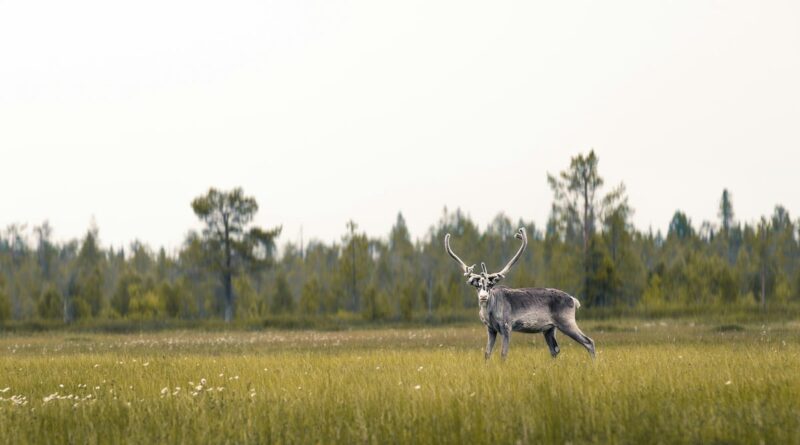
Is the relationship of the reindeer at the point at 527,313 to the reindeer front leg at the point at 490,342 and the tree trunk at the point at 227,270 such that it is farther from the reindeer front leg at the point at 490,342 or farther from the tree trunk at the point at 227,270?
the tree trunk at the point at 227,270

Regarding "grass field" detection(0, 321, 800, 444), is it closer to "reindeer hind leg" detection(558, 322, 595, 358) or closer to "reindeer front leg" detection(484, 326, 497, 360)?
"reindeer front leg" detection(484, 326, 497, 360)

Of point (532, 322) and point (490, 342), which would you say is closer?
point (490, 342)

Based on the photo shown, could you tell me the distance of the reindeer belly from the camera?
54.0ft

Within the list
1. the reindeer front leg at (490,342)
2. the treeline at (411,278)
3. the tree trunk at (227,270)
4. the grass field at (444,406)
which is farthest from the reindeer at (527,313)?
the tree trunk at (227,270)

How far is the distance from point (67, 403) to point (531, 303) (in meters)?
9.48

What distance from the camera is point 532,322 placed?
16.5 meters

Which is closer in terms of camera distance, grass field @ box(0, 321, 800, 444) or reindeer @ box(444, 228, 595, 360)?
grass field @ box(0, 321, 800, 444)

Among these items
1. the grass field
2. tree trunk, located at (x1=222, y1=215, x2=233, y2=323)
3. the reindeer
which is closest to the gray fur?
the reindeer

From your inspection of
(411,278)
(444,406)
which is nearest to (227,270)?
(411,278)

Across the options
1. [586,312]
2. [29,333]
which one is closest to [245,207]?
[29,333]

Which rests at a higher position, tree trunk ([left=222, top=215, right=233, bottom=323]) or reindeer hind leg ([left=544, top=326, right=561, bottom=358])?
tree trunk ([left=222, top=215, right=233, bottom=323])

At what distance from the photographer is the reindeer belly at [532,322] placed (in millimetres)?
16469

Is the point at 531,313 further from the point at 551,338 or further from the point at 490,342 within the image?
the point at 490,342

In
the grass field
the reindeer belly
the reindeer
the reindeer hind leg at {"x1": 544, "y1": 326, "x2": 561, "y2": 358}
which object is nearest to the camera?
the grass field
